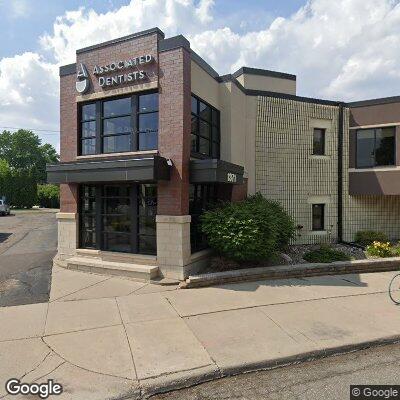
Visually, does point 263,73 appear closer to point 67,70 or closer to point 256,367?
point 67,70

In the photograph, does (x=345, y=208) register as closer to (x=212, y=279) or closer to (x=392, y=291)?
(x=392, y=291)

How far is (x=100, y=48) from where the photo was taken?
9.35 metres

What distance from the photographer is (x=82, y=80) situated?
9664mm

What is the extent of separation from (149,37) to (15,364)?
320 inches

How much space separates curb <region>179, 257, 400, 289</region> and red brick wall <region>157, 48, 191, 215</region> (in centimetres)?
188

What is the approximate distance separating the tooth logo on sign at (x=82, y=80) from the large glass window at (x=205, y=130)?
3.36 metres

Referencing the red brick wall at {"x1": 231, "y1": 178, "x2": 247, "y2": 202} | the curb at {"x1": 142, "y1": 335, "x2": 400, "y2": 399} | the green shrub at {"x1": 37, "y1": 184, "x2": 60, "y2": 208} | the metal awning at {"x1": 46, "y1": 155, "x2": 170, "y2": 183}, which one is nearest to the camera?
the curb at {"x1": 142, "y1": 335, "x2": 400, "y2": 399}

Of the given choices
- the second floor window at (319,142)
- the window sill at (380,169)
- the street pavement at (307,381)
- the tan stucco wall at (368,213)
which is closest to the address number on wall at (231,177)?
the street pavement at (307,381)

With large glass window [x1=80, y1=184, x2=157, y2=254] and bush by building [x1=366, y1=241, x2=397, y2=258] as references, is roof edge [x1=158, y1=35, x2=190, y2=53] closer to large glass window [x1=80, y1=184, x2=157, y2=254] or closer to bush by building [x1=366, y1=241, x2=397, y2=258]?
large glass window [x1=80, y1=184, x2=157, y2=254]

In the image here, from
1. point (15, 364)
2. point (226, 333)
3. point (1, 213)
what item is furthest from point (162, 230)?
point (1, 213)

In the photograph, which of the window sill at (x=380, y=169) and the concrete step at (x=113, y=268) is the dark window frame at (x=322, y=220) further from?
the concrete step at (x=113, y=268)

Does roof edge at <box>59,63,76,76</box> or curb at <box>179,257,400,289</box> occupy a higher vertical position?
roof edge at <box>59,63,76,76</box>

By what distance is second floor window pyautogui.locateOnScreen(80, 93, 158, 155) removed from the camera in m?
9.03

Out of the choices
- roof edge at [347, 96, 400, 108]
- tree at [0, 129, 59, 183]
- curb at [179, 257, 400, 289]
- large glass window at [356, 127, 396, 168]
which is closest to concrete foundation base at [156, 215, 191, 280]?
curb at [179, 257, 400, 289]
